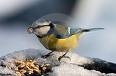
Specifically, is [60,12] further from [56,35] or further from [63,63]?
[63,63]

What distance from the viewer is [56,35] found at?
145 inches

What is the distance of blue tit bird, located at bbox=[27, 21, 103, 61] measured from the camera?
3.44 metres

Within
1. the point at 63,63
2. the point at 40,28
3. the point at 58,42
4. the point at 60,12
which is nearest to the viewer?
the point at 63,63

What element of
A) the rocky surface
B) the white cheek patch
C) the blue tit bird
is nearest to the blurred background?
the blue tit bird

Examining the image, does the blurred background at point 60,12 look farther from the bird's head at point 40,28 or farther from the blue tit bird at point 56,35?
the bird's head at point 40,28

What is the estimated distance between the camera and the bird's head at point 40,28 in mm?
3373

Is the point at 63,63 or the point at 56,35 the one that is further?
the point at 56,35

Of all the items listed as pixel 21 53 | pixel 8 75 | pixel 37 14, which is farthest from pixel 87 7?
pixel 8 75

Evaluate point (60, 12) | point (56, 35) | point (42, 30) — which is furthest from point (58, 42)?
point (60, 12)

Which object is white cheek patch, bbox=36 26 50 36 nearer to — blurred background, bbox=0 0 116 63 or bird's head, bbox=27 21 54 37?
bird's head, bbox=27 21 54 37

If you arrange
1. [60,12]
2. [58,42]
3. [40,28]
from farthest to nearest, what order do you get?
[60,12], [58,42], [40,28]

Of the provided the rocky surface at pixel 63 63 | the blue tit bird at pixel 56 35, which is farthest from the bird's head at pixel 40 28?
the rocky surface at pixel 63 63

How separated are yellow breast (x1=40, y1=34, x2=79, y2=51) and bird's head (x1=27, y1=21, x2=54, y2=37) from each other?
0.07m

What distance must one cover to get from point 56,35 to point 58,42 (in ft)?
0.19
